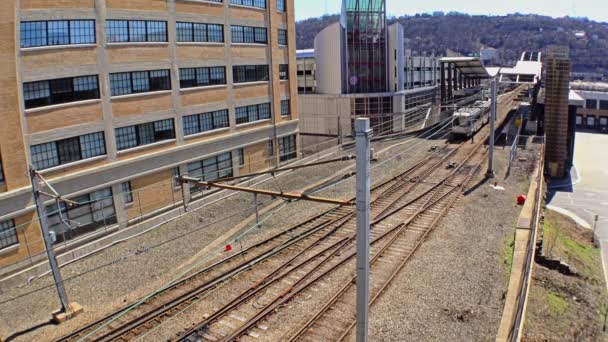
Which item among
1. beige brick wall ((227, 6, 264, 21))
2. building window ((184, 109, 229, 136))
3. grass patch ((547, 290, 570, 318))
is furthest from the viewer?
beige brick wall ((227, 6, 264, 21))

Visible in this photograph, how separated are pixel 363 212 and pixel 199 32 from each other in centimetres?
2570

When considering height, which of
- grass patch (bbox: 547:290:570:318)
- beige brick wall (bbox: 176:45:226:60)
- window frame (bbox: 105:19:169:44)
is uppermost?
window frame (bbox: 105:19:169:44)

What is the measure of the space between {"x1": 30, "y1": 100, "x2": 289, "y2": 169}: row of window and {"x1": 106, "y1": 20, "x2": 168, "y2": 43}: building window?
480 cm

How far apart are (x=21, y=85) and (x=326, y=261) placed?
51.7 ft

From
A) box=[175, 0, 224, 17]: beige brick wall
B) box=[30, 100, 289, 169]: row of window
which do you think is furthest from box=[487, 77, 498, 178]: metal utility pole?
box=[175, 0, 224, 17]: beige brick wall

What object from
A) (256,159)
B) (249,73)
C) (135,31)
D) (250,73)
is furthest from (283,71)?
(135,31)

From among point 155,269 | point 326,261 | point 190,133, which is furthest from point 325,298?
point 190,133

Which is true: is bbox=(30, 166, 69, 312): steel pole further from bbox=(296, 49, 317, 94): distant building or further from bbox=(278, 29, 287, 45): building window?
bbox=(296, 49, 317, 94): distant building

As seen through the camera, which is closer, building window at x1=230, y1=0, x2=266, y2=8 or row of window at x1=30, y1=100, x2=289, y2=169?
row of window at x1=30, y1=100, x2=289, y2=169

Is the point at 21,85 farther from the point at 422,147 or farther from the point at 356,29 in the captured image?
the point at 356,29

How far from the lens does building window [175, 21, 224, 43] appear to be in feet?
101

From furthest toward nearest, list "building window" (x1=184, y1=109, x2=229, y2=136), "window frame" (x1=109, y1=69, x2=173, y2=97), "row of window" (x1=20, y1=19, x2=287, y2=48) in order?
"building window" (x1=184, y1=109, x2=229, y2=136) → "window frame" (x1=109, y1=69, x2=173, y2=97) → "row of window" (x1=20, y1=19, x2=287, y2=48)

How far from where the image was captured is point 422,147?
46938 millimetres

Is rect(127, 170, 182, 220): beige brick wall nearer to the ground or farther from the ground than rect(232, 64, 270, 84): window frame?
nearer to the ground
